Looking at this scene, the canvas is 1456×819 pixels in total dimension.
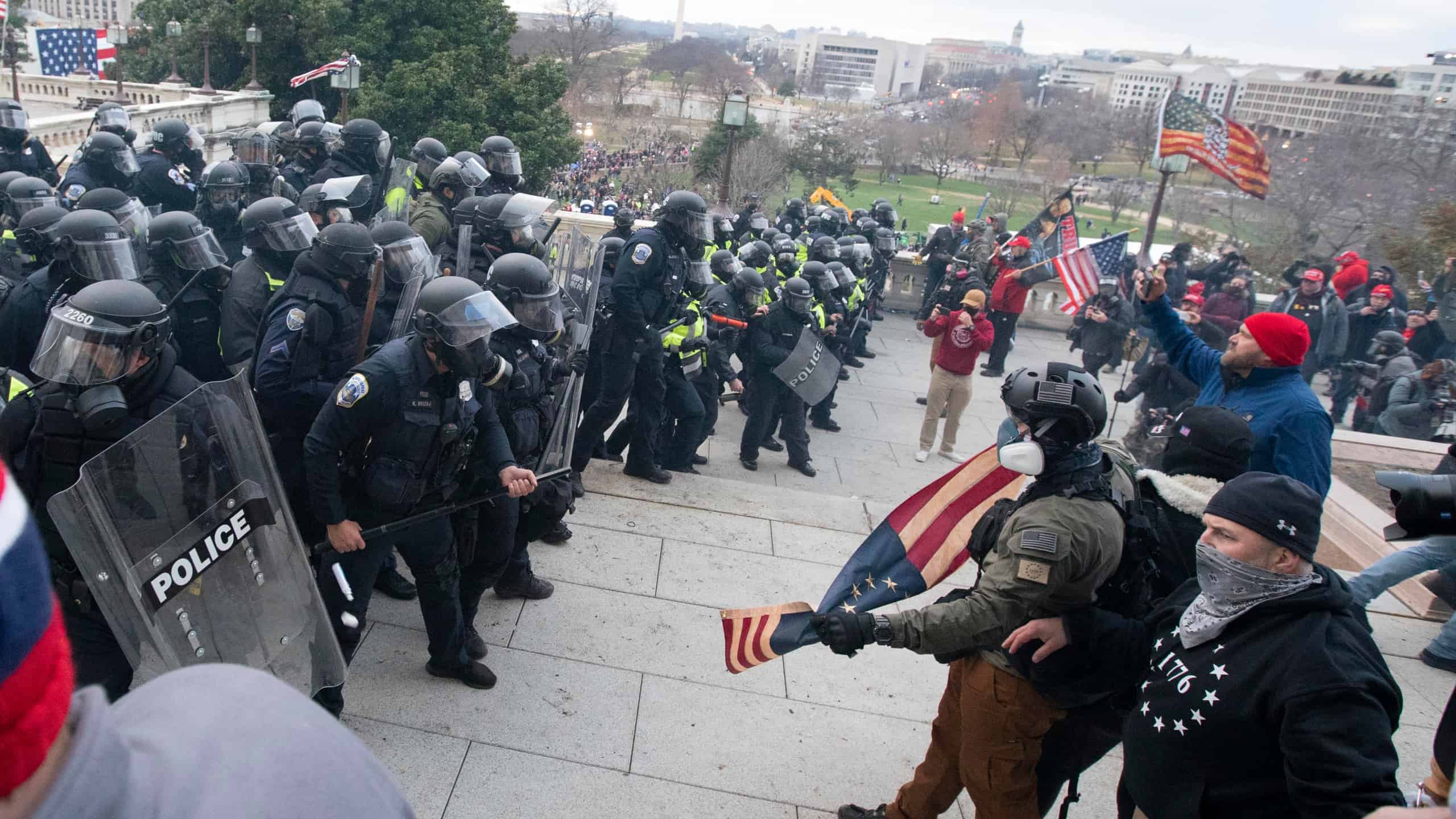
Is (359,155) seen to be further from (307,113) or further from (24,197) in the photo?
(24,197)

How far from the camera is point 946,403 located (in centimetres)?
1024

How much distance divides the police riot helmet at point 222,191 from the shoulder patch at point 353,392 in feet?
15.3

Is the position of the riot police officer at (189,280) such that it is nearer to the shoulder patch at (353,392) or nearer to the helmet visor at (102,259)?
the helmet visor at (102,259)

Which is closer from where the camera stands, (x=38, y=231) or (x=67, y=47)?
(x=38, y=231)

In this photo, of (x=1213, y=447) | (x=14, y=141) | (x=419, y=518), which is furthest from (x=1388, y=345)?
(x=14, y=141)

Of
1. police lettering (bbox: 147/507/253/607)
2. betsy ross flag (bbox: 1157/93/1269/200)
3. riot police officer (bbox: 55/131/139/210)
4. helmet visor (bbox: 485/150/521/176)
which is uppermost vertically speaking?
betsy ross flag (bbox: 1157/93/1269/200)

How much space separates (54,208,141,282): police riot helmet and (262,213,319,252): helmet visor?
693 millimetres

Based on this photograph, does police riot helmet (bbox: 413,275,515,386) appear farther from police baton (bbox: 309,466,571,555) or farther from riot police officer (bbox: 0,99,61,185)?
riot police officer (bbox: 0,99,61,185)

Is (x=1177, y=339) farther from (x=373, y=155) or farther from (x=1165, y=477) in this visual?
(x=373, y=155)

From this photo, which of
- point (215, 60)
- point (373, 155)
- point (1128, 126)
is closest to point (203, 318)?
point (373, 155)

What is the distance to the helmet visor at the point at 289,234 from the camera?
538 centimetres

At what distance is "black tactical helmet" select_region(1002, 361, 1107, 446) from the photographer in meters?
3.06

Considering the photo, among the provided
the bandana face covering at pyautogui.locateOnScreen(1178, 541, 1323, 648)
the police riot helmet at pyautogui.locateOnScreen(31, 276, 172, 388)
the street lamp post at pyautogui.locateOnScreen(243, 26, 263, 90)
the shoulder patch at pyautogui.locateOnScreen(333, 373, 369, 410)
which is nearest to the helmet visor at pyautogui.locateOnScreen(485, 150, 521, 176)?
the shoulder patch at pyautogui.locateOnScreen(333, 373, 369, 410)

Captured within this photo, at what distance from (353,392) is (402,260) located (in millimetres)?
1885
